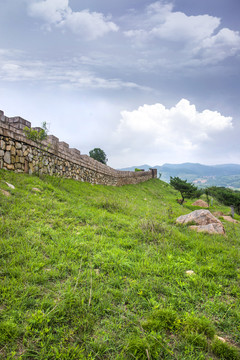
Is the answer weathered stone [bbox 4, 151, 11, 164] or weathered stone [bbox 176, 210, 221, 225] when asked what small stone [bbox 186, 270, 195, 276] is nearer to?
weathered stone [bbox 176, 210, 221, 225]

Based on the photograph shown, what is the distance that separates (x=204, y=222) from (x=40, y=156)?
6.88 m

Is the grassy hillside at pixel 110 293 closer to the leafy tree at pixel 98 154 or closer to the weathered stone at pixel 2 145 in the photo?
the weathered stone at pixel 2 145

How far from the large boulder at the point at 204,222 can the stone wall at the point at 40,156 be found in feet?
19.9

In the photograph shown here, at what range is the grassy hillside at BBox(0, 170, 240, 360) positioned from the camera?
1.85 meters

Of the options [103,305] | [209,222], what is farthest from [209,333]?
[209,222]

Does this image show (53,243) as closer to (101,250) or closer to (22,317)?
(101,250)

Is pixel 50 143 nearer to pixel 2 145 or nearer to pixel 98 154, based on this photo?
pixel 2 145

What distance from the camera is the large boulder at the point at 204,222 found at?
5645mm

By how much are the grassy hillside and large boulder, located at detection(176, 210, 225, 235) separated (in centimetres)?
114

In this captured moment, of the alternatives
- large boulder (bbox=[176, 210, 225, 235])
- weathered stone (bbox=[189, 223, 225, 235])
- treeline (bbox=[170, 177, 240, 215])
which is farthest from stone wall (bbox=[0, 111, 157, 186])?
treeline (bbox=[170, 177, 240, 215])

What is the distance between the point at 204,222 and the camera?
619 cm

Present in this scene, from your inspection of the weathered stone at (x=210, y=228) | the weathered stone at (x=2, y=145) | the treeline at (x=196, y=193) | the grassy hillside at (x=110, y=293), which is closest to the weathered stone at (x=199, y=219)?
the weathered stone at (x=210, y=228)

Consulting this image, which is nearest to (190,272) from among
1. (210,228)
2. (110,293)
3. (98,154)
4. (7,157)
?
(110,293)

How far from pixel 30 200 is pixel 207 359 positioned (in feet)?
15.9
